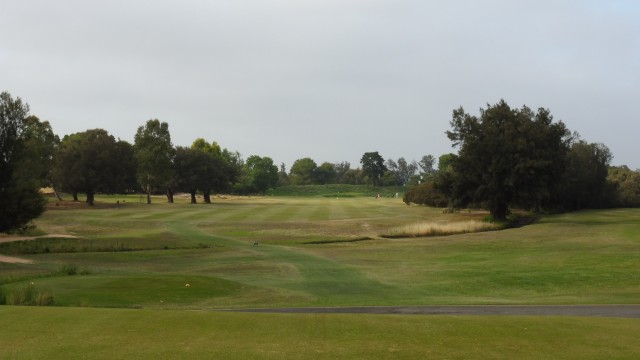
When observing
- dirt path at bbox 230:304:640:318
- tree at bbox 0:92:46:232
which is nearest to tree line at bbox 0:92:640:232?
tree at bbox 0:92:46:232

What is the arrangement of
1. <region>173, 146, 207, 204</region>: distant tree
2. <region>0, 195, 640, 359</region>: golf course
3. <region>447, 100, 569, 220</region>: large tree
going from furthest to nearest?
<region>173, 146, 207, 204</region>: distant tree
<region>447, 100, 569, 220</region>: large tree
<region>0, 195, 640, 359</region>: golf course

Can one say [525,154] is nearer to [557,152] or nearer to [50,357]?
[557,152]

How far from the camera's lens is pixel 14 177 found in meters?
41.4

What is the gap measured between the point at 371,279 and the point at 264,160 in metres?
174

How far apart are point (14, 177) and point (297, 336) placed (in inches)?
1580

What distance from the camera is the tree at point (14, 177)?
123 feet

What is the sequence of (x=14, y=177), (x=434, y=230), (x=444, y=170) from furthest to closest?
1. (x=444, y=170)
2. (x=434, y=230)
3. (x=14, y=177)

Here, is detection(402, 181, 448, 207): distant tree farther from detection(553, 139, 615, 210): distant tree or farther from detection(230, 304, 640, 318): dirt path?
detection(230, 304, 640, 318): dirt path

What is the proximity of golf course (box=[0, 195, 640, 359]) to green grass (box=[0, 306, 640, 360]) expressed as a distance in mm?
39

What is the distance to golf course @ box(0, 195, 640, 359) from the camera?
27.7 ft

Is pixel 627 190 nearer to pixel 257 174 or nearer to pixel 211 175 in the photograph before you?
pixel 211 175

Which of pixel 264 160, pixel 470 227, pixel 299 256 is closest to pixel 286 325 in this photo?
pixel 299 256

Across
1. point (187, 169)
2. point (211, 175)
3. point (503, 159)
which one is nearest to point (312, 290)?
point (503, 159)

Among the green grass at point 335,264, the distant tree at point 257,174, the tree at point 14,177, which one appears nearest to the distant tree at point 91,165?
the green grass at point 335,264
